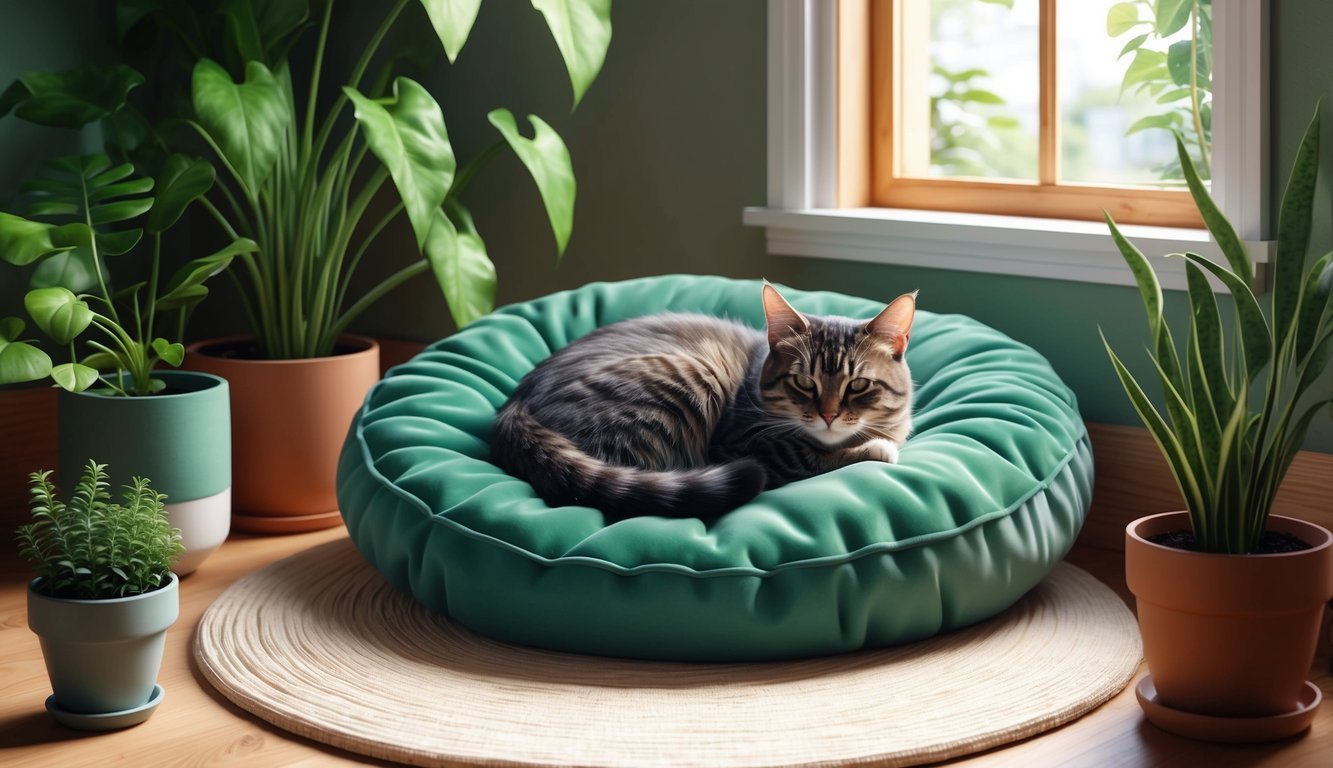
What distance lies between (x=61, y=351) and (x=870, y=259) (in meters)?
1.66

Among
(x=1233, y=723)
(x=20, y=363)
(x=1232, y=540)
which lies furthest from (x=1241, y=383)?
(x=20, y=363)

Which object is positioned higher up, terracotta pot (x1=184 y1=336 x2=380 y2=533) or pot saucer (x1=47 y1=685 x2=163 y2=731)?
terracotta pot (x1=184 y1=336 x2=380 y2=533)

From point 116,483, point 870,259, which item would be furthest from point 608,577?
point 870,259

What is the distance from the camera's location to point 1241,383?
1.59m

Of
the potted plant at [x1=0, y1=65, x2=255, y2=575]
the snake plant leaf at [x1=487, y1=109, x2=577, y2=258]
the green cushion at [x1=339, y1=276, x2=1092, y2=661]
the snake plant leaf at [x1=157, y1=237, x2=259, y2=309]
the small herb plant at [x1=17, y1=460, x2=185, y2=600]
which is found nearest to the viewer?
the small herb plant at [x1=17, y1=460, x2=185, y2=600]

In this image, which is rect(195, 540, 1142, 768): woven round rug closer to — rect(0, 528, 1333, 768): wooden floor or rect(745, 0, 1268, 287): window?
rect(0, 528, 1333, 768): wooden floor

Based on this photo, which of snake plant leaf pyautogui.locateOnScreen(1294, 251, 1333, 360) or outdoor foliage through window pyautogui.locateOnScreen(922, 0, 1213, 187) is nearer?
snake plant leaf pyautogui.locateOnScreen(1294, 251, 1333, 360)

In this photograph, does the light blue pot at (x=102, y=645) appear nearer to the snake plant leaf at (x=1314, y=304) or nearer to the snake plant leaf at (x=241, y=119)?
the snake plant leaf at (x=241, y=119)

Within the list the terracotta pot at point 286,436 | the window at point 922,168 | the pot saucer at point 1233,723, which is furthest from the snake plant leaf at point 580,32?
the pot saucer at point 1233,723

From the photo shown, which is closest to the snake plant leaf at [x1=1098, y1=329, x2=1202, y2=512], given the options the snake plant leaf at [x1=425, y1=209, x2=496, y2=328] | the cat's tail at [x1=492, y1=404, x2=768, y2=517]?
the cat's tail at [x1=492, y1=404, x2=768, y2=517]

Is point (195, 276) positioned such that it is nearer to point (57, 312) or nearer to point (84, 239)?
point (84, 239)

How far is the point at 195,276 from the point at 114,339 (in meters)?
0.17

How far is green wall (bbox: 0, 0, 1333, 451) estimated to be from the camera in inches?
95.4

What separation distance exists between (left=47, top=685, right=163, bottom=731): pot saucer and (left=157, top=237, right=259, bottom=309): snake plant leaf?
83cm
